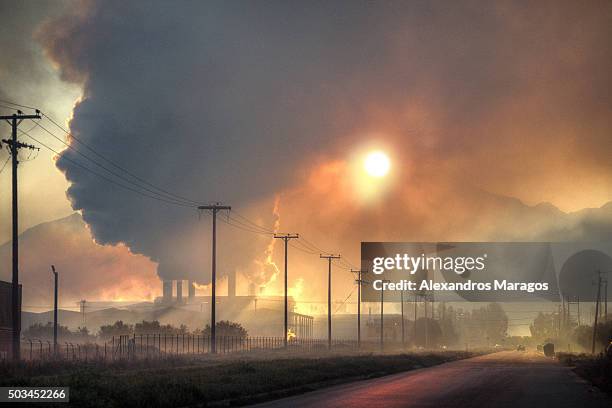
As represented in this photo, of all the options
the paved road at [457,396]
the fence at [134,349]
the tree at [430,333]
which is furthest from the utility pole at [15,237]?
the tree at [430,333]

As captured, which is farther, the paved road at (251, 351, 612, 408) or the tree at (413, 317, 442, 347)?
the tree at (413, 317, 442, 347)

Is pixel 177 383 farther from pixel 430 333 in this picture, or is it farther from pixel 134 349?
pixel 430 333

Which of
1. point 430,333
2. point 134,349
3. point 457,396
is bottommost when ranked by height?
point 430,333

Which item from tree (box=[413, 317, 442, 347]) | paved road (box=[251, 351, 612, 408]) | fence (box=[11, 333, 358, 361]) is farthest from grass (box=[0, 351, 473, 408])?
tree (box=[413, 317, 442, 347])

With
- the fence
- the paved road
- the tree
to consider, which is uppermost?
the paved road

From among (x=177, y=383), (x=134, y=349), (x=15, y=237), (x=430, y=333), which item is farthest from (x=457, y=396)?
(x=430, y=333)

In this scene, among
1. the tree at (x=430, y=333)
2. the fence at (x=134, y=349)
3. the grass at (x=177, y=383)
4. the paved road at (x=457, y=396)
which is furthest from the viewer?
the tree at (x=430, y=333)

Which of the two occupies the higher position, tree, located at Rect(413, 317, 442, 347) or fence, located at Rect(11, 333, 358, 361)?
fence, located at Rect(11, 333, 358, 361)

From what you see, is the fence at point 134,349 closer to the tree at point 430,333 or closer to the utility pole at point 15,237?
the utility pole at point 15,237

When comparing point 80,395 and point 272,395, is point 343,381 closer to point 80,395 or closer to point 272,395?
point 272,395

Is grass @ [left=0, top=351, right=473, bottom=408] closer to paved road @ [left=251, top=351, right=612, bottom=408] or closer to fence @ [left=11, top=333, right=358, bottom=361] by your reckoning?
paved road @ [left=251, top=351, right=612, bottom=408]

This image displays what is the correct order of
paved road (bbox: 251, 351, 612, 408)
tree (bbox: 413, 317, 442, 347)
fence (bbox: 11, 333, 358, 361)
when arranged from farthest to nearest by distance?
tree (bbox: 413, 317, 442, 347) → fence (bbox: 11, 333, 358, 361) → paved road (bbox: 251, 351, 612, 408)

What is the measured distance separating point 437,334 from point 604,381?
515 ft

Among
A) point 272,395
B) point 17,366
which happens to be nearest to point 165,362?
point 17,366
